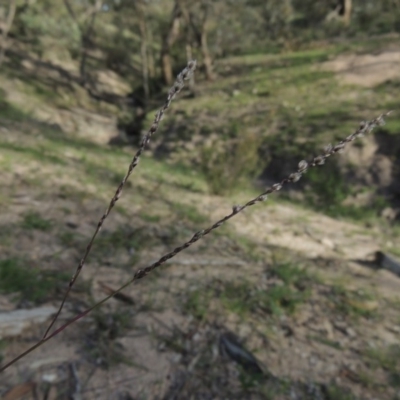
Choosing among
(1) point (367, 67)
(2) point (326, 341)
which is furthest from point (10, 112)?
(1) point (367, 67)

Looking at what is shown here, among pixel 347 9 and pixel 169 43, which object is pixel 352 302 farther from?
pixel 347 9

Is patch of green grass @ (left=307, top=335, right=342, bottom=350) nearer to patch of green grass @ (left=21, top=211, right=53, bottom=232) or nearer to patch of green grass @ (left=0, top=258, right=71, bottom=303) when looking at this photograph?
patch of green grass @ (left=0, top=258, right=71, bottom=303)

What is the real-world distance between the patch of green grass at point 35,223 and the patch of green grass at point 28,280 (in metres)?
0.77

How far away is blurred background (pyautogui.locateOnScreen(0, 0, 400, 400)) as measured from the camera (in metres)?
2.42

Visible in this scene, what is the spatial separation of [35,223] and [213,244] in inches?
81.9

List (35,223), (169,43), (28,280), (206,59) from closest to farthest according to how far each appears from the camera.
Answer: (28,280)
(35,223)
(206,59)
(169,43)

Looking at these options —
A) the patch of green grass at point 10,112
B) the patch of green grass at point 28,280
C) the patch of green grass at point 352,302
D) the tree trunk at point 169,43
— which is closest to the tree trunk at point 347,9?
→ the tree trunk at point 169,43

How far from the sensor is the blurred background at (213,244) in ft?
7.93

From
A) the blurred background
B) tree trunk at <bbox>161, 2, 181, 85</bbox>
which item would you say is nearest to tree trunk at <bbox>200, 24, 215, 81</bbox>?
the blurred background

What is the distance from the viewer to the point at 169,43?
15.5m

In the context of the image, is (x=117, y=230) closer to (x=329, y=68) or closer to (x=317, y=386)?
(x=317, y=386)

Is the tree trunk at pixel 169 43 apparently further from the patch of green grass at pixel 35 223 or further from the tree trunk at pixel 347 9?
the patch of green grass at pixel 35 223

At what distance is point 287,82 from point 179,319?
12.0 meters

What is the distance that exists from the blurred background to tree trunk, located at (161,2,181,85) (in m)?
1.06
